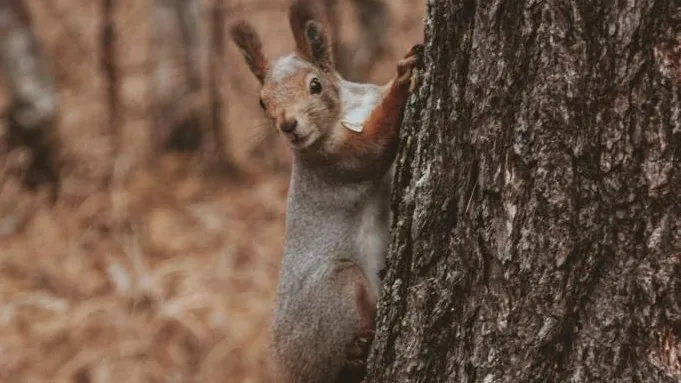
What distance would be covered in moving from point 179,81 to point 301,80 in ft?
16.2

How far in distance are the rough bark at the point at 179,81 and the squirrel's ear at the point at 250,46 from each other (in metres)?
4.70

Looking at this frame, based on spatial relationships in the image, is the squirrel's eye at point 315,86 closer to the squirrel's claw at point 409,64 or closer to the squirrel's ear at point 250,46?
the squirrel's ear at point 250,46

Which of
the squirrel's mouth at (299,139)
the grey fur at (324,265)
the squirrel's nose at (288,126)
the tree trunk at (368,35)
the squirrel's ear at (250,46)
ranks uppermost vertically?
the tree trunk at (368,35)

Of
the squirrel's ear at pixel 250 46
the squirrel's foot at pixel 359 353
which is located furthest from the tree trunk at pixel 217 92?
the squirrel's foot at pixel 359 353

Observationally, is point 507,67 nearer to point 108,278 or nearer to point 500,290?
point 500,290

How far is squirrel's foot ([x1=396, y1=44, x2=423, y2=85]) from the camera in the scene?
241 cm

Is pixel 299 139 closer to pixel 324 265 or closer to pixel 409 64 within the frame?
pixel 324 265

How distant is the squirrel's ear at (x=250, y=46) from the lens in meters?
2.95

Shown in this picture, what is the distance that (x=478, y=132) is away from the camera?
2.05 meters

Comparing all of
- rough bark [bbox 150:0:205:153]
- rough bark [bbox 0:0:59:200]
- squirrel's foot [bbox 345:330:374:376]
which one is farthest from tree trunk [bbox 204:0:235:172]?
squirrel's foot [bbox 345:330:374:376]

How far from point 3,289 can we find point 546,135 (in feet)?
15.2

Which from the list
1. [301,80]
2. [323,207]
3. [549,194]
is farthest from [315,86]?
[549,194]

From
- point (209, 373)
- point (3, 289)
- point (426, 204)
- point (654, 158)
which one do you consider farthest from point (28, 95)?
point (654, 158)

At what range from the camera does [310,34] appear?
2930 mm
